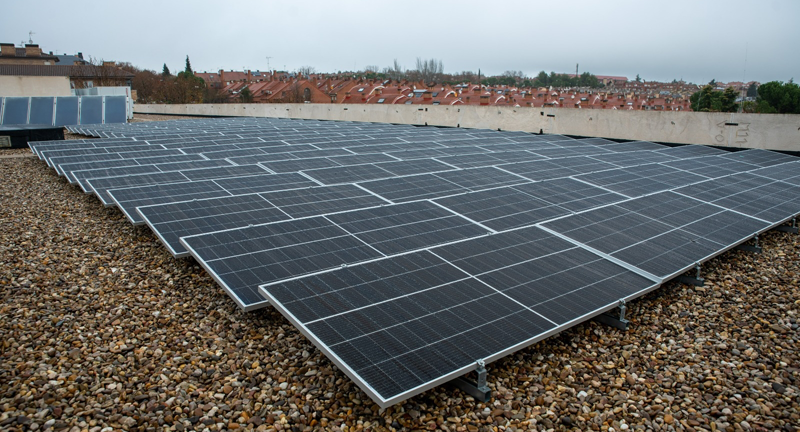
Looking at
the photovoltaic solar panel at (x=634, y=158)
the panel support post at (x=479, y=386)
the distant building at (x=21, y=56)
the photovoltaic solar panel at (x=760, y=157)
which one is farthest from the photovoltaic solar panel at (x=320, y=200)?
the distant building at (x=21, y=56)

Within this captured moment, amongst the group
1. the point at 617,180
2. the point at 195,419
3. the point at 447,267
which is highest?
the point at 617,180

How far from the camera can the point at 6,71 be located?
59000 mm

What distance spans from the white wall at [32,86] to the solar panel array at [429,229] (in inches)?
1225

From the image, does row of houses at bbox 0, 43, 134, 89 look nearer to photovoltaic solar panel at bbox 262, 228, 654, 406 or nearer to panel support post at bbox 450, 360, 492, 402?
photovoltaic solar panel at bbox 262, 228, 654, 406

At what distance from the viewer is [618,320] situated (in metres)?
7.30

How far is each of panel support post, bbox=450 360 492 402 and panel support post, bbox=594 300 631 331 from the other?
2.64 m

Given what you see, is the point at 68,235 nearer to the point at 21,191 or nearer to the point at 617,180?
the point at 21,191

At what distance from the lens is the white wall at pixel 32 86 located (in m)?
42.4

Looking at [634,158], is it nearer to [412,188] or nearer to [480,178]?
[480,178]

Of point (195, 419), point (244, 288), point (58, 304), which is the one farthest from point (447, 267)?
point (58, 304)

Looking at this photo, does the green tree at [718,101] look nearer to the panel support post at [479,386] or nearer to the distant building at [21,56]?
the panel support post at [479,386]

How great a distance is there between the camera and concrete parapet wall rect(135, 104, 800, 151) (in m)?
21.0

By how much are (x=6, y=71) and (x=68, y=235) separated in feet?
209

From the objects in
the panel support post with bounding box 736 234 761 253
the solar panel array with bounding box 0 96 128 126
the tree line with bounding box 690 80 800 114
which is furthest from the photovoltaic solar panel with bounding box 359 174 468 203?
the tree line with bounding box 690 80 800 114
